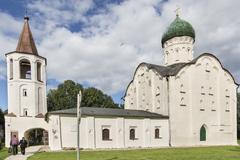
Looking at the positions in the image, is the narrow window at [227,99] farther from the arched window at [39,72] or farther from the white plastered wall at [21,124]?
the arched window at [39,72]

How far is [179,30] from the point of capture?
4256 centimetres

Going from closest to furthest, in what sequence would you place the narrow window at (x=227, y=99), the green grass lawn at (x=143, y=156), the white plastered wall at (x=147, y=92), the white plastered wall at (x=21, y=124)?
the green grass lawn at (x=143, y=156) → the white plastered wall at (x=21, y=124) → the white plastered wall at (x=147, y=92) → the narrow window at (x=227, y=99)

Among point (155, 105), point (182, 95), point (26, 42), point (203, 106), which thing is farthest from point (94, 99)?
point (203, 106)

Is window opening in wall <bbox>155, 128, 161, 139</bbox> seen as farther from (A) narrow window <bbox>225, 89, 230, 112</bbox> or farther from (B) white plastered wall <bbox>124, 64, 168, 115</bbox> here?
(A) narrow window <bbox>225, 89, 230, 112</bbox>

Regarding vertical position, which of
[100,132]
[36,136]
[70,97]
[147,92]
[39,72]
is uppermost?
[39,72]

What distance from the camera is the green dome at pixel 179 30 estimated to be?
42.5m

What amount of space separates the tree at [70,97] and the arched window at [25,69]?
15.8 metres

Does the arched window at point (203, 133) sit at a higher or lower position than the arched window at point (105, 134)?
lower

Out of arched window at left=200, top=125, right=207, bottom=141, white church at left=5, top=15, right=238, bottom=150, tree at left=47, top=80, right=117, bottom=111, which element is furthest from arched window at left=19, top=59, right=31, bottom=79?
arched window at left=200, top=125, right=207, bottom=141

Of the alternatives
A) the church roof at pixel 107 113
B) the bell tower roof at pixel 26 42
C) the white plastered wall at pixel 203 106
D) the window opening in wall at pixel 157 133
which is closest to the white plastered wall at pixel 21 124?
the church roof at pixel 107 113

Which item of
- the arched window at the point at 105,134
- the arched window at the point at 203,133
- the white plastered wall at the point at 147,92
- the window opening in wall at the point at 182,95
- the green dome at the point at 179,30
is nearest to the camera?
the arched window at the point at 105,134

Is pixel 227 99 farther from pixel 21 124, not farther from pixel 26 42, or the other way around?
pixel 26 42

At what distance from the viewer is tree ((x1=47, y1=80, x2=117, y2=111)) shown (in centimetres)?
5447

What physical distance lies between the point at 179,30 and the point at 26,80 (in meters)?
20.7
